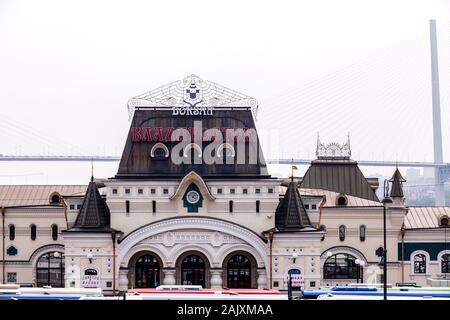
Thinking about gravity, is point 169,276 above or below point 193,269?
below

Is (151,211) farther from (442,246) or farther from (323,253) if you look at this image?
(442,246)

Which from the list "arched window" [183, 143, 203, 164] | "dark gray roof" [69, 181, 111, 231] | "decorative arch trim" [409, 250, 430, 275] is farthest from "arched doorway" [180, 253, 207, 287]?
"decorative arch trim" [409, 250, 430, 275]

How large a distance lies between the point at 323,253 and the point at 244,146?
24.5 feet

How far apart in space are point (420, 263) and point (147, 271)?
15071mm

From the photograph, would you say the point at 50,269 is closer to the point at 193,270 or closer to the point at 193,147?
the point at 193,270

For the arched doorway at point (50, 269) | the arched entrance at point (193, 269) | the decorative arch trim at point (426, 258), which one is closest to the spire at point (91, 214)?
the arched entrance at point (193, 269)

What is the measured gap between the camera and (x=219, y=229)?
43750mm

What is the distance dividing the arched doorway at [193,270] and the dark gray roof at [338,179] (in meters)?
11.8

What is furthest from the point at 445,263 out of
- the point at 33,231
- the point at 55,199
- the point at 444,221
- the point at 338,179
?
the point at 33,231

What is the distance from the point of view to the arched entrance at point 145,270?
4419 centimetres

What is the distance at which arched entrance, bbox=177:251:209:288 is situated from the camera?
4431 cm

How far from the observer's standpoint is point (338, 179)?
55.0 meters

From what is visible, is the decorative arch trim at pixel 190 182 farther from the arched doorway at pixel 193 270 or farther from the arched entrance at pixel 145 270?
the arched entrance at pixel 145 270
